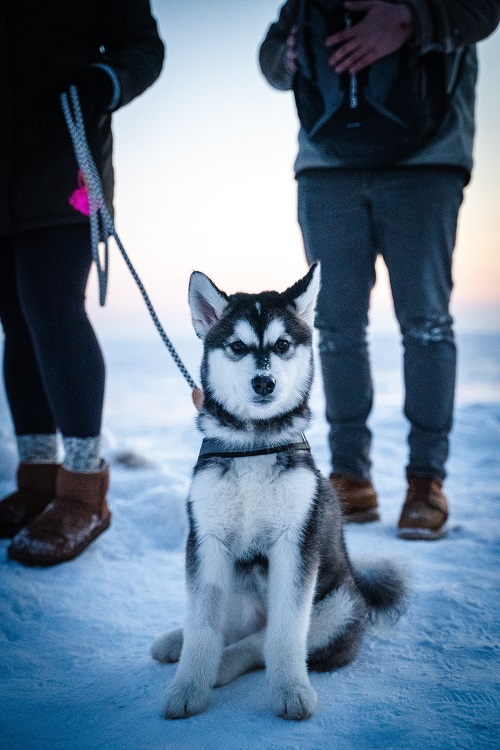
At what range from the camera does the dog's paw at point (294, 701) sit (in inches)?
47.6

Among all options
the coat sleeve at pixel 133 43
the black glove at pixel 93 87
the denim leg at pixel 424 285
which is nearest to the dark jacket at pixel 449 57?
the denim leg at pixel 424 285

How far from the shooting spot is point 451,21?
7.52ft

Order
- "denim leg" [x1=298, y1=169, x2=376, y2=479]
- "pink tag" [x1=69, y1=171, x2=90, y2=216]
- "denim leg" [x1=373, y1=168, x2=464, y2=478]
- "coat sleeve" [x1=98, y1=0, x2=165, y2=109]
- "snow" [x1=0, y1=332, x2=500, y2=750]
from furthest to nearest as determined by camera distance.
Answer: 1. "denim leg" [x1=298, y1=169, x2=376, y2=479]
2. "denim leg" [x1=373, y1=168, x2=464, y2=478]
3. "coat sleeve" [x1=98, y1=0, x2=165, y2=109]
4. "pink tag" [x1=69, y1=171, x2=90, y2=216]
5. "snow" [x1=0, y1=332, x2=500, y2=750]

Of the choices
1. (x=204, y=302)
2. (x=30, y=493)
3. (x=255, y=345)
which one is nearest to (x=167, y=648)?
(x=255, y=345)

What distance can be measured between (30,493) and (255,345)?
5.09 ft

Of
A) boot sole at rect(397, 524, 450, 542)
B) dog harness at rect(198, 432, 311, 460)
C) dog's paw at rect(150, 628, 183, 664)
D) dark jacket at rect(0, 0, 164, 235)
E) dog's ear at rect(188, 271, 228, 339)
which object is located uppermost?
dark jacket at rect(0, 0, 164, 235)

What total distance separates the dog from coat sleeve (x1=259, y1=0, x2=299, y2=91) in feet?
5.06

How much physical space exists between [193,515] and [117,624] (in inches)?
25.1

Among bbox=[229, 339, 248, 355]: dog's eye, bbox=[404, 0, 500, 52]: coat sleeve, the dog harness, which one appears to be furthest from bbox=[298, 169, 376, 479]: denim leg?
the dog harness

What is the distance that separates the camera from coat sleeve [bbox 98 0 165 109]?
2330 mm

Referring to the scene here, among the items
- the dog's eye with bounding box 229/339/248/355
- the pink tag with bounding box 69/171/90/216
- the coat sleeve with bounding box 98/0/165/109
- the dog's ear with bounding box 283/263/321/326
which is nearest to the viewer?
the dog's eye with bounding box 229/339/248/355

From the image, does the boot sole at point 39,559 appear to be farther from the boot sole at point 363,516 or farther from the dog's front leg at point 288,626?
the boot sole at point 363,516

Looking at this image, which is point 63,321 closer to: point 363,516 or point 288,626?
point 288,626

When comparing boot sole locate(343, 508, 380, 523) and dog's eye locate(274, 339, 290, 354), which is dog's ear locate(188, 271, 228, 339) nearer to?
dog's eye locate(274, 339, 290, 354)
